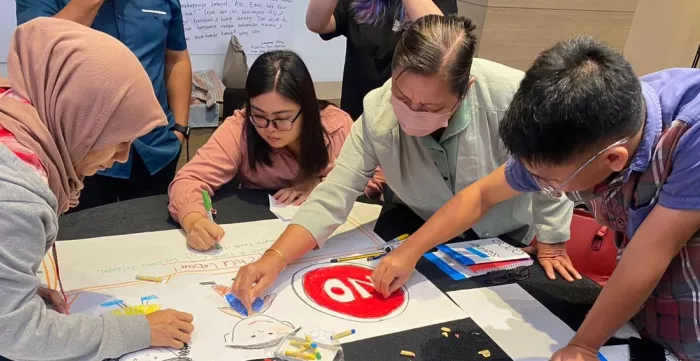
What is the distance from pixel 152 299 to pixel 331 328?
329mm

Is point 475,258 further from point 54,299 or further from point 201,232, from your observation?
point 54,299

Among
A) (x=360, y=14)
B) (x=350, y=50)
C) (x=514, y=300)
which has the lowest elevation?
(x=514, y=300)

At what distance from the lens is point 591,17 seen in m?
2.95

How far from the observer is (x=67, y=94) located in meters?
0.81

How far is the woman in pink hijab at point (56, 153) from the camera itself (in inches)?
28.9

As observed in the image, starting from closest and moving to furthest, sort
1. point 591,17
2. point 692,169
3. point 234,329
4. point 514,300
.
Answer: point 692,169
point 234,329
point 514,300
point 591,17

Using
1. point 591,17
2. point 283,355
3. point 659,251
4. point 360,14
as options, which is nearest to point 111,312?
point 283,355

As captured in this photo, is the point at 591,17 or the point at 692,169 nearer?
the point at 692,169

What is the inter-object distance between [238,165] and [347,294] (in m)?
0.64

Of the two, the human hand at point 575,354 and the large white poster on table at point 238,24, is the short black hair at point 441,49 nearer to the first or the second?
the human hand at point 575,354

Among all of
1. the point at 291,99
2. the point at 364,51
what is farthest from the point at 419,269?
the point at 364,51

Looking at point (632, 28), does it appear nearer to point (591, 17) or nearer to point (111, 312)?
point (591, 17)

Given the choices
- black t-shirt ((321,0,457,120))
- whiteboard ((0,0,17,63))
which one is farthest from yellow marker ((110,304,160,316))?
whiteboard ((0,0,17,63))

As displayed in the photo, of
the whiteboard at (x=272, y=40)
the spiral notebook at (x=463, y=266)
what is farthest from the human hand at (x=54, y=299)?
the whiteboard at (x=272, y=40)
